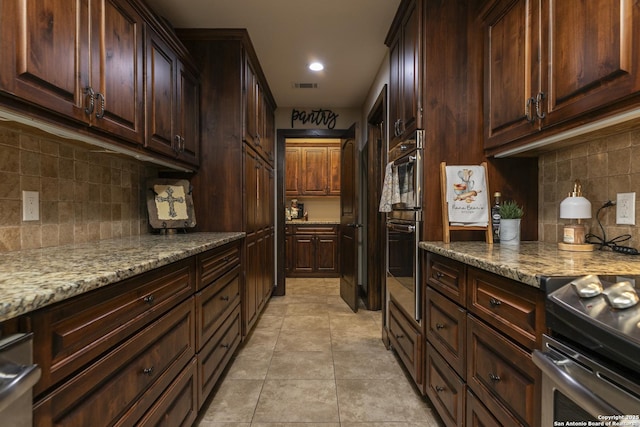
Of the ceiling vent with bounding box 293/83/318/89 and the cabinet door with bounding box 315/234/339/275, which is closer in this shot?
the ceiling vent with bounding box 293/83/318/89

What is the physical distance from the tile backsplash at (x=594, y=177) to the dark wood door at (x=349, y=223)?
77.5 inches

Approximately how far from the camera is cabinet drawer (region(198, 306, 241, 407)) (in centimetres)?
169

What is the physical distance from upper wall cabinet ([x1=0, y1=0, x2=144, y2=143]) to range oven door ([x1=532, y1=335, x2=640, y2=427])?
68.1 inches

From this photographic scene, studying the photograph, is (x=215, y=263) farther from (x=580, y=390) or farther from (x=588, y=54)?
(x=588, y=54)

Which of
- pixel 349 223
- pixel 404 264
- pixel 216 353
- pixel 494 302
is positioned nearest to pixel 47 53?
pixel 216 353

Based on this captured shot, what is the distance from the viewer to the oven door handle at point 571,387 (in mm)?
686

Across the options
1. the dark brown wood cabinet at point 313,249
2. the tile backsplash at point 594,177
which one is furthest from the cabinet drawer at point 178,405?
the dark brown wood cabinet at point 313,249

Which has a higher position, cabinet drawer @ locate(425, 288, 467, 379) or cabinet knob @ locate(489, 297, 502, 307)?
cabinet knob @ locate(489, 297, 502, 307)

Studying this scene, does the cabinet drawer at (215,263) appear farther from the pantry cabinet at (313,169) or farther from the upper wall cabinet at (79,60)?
the pantry cabinet at (313,169)

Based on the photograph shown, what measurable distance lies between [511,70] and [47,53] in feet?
6.45

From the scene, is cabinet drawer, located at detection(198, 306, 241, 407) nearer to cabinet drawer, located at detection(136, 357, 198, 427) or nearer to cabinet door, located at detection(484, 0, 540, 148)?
cabinet drawer, located at detection(136, 357, 198, 427)

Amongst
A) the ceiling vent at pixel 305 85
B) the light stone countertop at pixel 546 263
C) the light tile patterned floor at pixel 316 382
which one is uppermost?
the ceiling vent at pixel 305 85

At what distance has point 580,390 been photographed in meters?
0.73

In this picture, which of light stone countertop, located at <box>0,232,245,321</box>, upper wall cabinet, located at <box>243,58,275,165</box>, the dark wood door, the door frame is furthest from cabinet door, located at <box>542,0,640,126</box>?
the door frame
